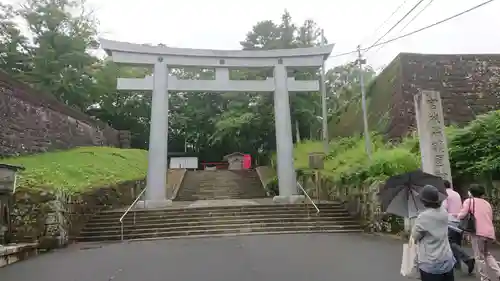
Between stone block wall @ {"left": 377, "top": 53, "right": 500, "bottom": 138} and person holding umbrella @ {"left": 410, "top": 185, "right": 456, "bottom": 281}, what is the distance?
14699 mm

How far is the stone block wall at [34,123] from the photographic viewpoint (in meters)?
15.8

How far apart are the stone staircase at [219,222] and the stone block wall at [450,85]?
18.5 ft

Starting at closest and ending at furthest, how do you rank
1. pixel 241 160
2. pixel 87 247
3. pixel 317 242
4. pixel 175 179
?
pixel 317 242 → pixel 87 247 → pixel 175 179 → pixel 241 160

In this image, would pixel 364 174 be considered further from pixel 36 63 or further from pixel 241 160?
pixel 36 63

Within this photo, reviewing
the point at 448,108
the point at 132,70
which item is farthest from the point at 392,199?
the point at 132,70

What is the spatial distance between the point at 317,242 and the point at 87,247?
19.9ft

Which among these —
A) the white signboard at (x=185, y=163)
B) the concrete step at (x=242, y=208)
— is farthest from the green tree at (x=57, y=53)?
the concrete step at (x=242, y=208)

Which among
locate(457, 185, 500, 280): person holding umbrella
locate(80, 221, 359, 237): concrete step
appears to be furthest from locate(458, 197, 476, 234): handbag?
locate(80, 221, 359, 237): concrete step

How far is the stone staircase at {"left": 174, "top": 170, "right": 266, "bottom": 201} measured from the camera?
69.3ft

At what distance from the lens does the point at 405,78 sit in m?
18.3

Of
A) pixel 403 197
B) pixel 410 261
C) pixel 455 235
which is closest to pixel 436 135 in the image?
pixel 455 235

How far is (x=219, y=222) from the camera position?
44.0 ft

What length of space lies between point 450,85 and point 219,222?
39.0 feet

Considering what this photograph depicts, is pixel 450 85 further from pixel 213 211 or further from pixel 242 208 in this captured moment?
pixel 213 211
